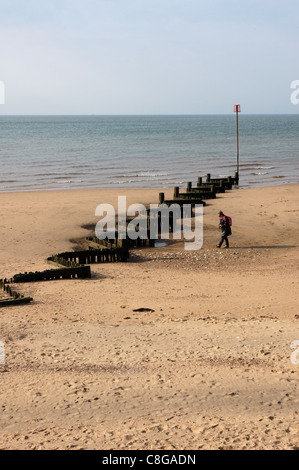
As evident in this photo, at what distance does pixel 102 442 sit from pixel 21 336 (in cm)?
446

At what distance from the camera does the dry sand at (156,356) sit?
25.5ft

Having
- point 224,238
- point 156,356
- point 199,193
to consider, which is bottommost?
point 156,356

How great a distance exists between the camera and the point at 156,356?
33.5ft

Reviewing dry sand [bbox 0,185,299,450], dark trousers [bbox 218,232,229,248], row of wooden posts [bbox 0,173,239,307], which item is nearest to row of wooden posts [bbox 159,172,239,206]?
row of wooden posts [bbox 0,173,239,307]

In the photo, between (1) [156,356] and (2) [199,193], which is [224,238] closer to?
(2) [199,193]

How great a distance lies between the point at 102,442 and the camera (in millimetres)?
7453

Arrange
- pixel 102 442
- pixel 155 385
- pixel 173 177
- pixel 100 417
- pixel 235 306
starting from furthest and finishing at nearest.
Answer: pixel 173 177
pixel 235 306
pixel 155 385
pixel 100 417
pixel 102 442

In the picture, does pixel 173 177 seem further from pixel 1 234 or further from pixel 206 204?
pixel 1 234

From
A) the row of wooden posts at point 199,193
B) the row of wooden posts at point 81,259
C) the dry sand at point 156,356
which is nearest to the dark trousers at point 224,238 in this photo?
the dry sand at point 156,356

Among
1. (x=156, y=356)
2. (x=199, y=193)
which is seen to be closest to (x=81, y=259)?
(x=156, y=356)

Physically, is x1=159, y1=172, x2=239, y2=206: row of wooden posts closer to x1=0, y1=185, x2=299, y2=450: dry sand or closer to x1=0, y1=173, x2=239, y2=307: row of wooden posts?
x1=0, y1=173, x2=239, y2=307: row of wooden posts

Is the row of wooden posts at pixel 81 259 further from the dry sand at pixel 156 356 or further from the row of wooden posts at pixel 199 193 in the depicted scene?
the row of wooden posts at pixel 199 193

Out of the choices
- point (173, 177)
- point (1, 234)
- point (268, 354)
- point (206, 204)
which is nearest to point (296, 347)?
point (268, 354)

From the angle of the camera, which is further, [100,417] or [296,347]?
[296,347]
